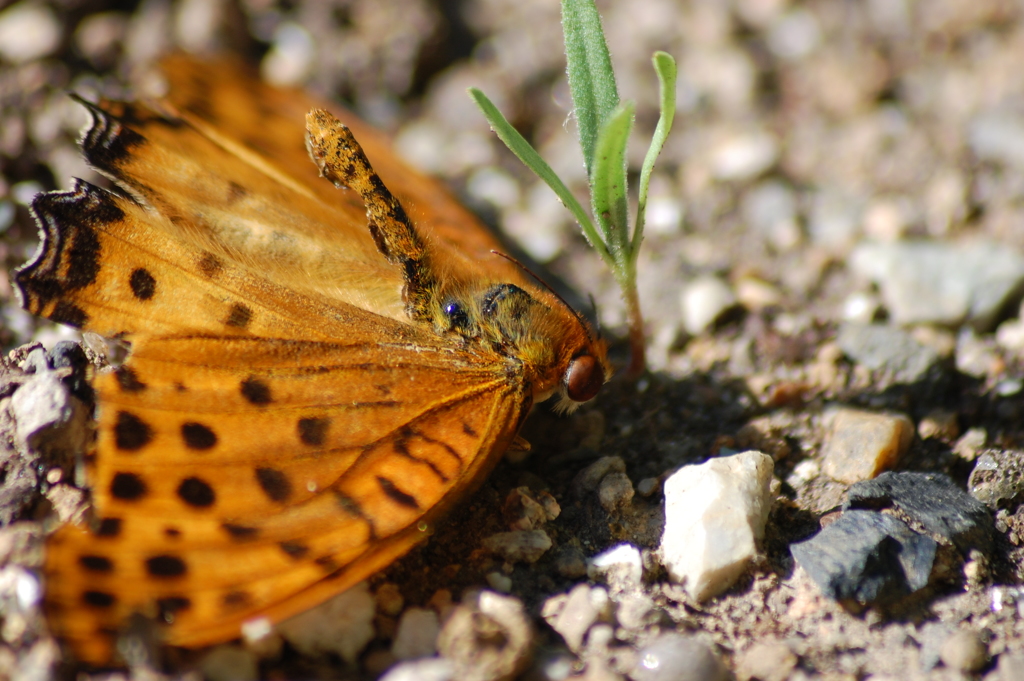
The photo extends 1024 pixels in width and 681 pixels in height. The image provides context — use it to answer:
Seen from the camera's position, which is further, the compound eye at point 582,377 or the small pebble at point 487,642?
the compound eye at point 582,377

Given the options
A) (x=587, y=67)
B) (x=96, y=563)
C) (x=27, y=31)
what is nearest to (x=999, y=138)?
(x=587, y=67)

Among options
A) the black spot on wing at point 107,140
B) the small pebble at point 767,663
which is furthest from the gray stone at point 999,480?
the black spot on wing at point 107,140

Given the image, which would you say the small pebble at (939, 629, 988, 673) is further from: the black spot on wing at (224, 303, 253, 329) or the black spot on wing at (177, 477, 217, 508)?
the black spot on wing at (224, 303, 253, 329)

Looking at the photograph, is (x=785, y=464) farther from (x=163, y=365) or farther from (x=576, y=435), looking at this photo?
(x=163, y=365)

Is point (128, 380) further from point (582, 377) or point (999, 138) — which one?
point (999, 138)

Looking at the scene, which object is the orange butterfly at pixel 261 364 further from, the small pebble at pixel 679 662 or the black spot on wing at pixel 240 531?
the small pebble at pixel 679 662

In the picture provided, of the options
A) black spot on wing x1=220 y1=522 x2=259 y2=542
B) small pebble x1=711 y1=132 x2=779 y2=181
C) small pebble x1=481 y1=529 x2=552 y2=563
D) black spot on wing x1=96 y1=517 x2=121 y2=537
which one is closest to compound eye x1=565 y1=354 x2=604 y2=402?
small pebble x1=481 y1=529 x2=552 y2=563
